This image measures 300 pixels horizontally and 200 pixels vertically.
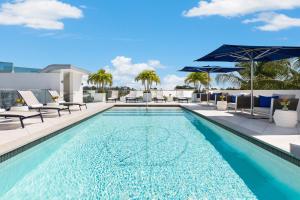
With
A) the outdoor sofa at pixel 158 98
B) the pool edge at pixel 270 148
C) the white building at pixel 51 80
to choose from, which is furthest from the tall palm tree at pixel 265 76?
the pool edge at pixel 270 148

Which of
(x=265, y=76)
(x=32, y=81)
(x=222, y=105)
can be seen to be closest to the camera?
(x=222, y=105)

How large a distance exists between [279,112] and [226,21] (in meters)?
17.1

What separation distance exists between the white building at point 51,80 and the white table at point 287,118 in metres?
13.0

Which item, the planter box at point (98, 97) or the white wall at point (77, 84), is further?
the planter box at point (98, 97)

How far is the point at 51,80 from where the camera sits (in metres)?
18.8

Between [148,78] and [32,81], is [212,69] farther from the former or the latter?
[32,81]

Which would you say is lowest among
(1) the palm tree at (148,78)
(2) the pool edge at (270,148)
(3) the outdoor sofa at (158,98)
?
(2) the pool edge at (270,148)

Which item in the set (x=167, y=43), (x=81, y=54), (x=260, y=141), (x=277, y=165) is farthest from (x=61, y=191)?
(x=81, y=54)

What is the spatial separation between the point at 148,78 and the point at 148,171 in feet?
70.7

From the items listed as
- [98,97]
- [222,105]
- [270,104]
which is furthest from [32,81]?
[270,104]

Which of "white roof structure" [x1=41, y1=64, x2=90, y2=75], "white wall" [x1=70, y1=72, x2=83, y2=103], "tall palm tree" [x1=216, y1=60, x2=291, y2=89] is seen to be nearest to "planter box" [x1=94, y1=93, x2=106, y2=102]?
"white wall" [x1=70, y1=72, x2=83, y2=103]

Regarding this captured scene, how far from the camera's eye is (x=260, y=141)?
19.2 feet

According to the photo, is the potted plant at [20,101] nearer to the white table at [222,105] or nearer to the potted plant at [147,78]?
the white table at [222,105]

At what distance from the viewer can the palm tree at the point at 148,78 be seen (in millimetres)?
26172
